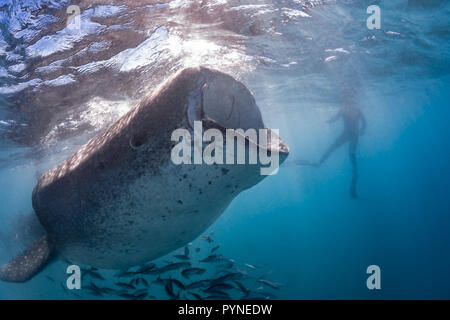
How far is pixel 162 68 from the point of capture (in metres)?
11.3

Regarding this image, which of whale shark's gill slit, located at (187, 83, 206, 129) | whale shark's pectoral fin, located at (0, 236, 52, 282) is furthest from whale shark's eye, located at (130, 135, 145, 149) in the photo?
whale shark's pectoral fin, located at (0, 236, 52, 282)

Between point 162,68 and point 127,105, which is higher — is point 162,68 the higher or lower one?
the higher one

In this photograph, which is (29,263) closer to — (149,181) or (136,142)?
(149,181)

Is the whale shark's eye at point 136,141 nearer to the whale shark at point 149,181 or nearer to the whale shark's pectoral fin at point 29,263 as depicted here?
the whale shark at point 149,181

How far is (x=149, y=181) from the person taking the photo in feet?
8.73

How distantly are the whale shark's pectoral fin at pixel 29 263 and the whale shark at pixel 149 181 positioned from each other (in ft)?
0.18

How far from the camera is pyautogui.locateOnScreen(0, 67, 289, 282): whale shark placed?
245cm

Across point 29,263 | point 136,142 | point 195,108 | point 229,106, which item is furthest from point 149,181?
point 29,263

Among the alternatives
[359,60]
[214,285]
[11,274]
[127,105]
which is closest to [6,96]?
[127,105]

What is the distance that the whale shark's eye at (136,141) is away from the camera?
262cm

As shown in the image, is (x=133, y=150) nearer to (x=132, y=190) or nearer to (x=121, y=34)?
(x=132, y=190)

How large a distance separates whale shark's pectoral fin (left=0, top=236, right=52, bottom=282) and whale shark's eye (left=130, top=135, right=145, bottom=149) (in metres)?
2.63

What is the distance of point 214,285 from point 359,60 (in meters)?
14.4

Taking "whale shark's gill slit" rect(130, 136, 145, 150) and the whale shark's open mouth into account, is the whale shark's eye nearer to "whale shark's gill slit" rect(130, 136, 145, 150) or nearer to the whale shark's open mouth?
"whale shark's gill slit" rect(130, 136, 145, 150)
